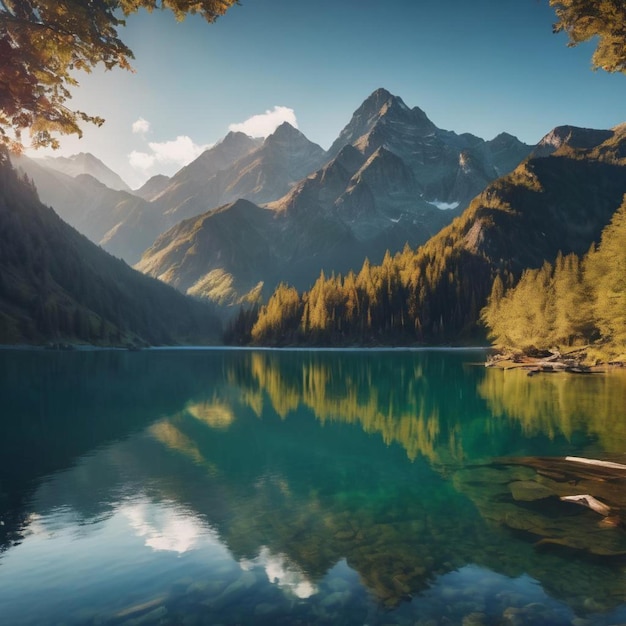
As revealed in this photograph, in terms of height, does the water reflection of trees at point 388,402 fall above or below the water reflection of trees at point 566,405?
below

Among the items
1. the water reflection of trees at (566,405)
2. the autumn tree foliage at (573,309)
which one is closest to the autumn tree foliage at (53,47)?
the water reflection of trees at (566,405)

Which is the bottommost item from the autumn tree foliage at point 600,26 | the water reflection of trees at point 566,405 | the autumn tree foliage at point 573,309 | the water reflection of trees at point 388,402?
the water reflection of trees at point 388,402

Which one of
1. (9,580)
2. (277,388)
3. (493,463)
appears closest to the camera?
(9,580)

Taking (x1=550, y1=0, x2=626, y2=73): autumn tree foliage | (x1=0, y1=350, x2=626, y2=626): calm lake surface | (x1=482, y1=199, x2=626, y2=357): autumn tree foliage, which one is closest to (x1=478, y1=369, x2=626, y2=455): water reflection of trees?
(x1=0, y1=350, x2=626, y2=626): calm lake surface

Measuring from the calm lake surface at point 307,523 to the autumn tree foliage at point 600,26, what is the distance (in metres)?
20.6

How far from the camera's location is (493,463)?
2784 cm

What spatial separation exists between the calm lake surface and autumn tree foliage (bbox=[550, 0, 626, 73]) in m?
20.6

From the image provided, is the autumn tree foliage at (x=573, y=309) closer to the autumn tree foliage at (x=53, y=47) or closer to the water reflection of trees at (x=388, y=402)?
the water reflection of trees at (x=388, y=402)

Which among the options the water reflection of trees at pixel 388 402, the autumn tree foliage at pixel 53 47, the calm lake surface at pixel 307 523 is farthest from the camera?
the water reflection of trees at pixel 388 402

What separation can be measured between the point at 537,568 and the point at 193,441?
86.0ft

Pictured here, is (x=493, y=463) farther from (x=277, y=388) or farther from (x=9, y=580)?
(x=277, y=388)

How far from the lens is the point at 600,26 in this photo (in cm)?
2144

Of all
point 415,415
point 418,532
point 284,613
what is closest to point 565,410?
point 415,415

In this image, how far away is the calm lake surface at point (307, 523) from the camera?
13039 millimetres
